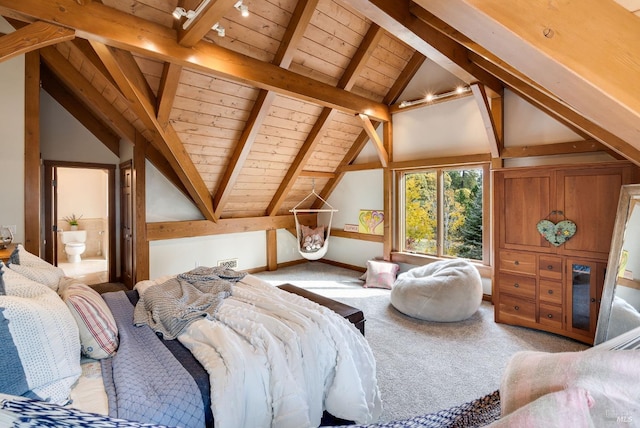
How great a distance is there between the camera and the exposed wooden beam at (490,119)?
10.8 ft

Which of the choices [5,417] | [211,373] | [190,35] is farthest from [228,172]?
[5,417]

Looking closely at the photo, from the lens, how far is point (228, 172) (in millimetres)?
4152

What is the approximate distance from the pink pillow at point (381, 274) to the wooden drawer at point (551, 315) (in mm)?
1884

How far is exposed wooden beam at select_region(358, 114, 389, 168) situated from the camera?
4.39 metres

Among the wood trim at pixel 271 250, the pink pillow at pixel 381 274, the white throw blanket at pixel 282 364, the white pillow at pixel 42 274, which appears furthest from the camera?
the wood trim at pixel 271 250

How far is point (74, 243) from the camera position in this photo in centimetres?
611

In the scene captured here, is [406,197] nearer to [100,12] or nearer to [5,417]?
[100,12]

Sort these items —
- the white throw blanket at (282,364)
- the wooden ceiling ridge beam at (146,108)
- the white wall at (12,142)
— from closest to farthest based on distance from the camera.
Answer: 1. the white throw blanket at (282,364)
2. the wooden ceiling ridge beam at (146,108)
3. the white wall at (12,142)

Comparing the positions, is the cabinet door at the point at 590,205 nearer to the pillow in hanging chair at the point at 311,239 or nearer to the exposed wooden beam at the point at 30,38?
the pillow in hanging chair at the point at 311,239

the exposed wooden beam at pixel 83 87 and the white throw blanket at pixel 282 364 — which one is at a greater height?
the exposed wooden beam at pixel 83 87

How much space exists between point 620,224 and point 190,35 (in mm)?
3764

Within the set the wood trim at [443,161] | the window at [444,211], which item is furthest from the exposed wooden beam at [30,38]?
the window at [444,211]

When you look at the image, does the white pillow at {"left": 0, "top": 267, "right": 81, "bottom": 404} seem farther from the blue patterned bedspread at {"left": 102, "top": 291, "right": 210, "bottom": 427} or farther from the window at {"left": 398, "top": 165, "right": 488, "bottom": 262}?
the window at {"left": 398, "top": 165, "right": 488, "bottom": 262}

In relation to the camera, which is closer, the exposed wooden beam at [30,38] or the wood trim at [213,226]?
the exposed wooden beam at [30,38]
